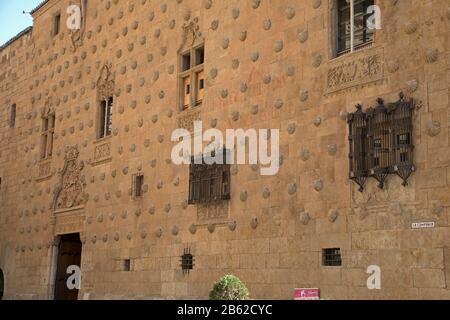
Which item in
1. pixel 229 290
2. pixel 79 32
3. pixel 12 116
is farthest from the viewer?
→ pixel 12 116

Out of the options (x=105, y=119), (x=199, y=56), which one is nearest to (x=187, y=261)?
(x=199, y=56)

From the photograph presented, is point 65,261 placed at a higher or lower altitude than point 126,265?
higher

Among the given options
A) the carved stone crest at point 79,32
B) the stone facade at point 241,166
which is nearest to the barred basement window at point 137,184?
the stone facade at point 241,166

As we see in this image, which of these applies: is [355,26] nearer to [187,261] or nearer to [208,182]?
[208,182]

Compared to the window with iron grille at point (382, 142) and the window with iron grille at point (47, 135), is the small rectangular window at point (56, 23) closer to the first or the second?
the window with iron grille at point (47, 135)

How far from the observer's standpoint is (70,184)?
1670 centimetres

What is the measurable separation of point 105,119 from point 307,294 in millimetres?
8403

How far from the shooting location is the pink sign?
9047mm

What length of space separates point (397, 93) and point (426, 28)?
36.2 inches

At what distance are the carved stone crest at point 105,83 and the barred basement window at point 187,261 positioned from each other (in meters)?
5.25

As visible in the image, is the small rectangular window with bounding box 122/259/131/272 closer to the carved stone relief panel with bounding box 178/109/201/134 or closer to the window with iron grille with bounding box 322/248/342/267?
the carved stone relief panel with bounding box 178/109/201/134
